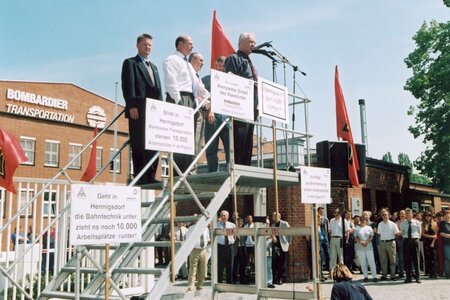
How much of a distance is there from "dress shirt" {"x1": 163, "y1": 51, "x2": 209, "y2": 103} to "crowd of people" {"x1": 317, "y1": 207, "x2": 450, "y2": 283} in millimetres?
7411

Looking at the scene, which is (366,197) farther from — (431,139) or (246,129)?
(246,129)

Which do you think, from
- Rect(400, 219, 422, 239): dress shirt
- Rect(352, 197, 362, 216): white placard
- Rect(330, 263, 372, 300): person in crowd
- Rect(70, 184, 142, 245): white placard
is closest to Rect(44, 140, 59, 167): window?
Rect(352, 197, 362, 216): white placard

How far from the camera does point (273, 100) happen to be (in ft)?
24.9

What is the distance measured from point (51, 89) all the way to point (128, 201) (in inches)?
1385

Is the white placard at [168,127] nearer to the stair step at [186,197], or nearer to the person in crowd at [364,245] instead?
the stair step at [186,197]

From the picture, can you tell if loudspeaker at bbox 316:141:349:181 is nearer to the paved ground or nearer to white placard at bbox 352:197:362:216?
the paved ground

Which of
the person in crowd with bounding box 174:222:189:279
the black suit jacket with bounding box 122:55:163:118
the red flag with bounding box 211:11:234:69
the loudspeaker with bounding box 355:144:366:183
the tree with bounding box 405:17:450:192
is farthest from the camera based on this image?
the tree with bounding box 405:17:450:192

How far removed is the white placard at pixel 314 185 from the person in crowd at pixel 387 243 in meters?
6.31

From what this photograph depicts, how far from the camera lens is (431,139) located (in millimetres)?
25406

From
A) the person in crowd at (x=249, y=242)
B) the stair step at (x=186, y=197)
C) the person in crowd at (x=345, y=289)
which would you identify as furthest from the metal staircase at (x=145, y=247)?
the person in crowd at (x=249, y=242)

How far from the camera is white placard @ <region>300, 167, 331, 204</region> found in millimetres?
7391

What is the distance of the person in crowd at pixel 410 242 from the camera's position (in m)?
12.6

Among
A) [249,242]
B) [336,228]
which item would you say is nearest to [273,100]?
[249,242]

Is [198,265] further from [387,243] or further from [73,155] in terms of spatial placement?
[73,155]
